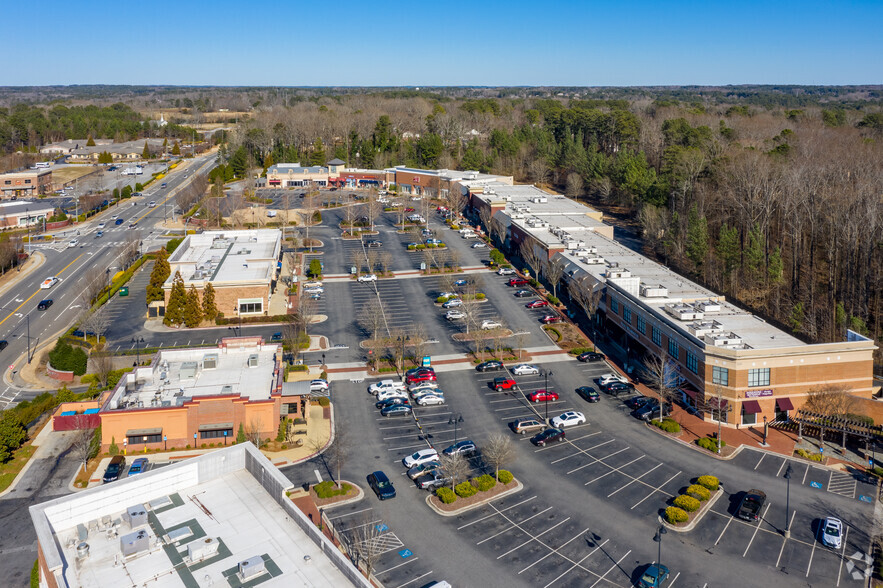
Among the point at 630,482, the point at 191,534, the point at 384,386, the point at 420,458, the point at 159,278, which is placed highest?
the point at 159,278

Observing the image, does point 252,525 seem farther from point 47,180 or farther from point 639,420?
point 47,180

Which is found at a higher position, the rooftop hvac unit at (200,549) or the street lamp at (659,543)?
the rooftop hvac unit at (200,549)

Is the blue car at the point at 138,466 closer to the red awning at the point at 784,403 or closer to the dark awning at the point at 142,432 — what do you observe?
the dark awning at the point at 142,432

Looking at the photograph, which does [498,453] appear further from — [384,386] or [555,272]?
[555,272]

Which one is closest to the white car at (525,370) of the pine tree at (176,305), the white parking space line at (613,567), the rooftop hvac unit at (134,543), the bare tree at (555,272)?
the bare tree at (555,272)

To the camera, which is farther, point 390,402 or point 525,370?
point 525,370

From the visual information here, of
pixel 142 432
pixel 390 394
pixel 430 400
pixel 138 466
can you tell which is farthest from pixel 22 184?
pixel 430 400

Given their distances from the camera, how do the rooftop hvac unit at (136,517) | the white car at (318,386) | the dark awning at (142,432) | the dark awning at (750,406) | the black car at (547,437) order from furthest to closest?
1. the white car at (318,386)
2. the dark awning at (750,406)
3. the black car at (547,437)
4. the dark awning at (142,432)
5. the rooftop hvac unit at (136,517)
